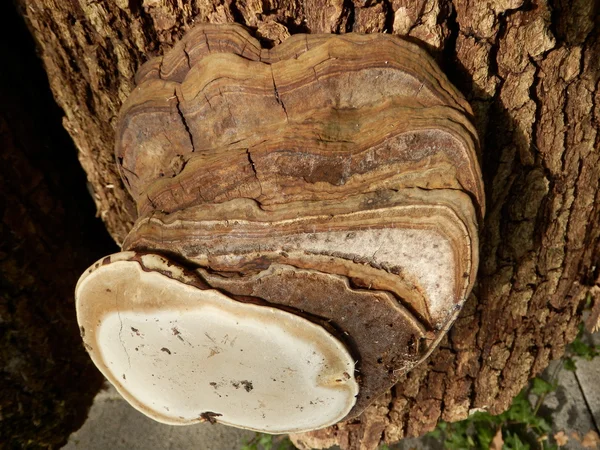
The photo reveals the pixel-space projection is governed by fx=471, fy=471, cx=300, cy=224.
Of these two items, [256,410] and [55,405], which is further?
[55,405]

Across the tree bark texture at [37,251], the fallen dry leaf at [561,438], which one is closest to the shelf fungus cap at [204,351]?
the tree bark texture at [37,251]

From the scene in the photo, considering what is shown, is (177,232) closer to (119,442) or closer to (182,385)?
(182,385)

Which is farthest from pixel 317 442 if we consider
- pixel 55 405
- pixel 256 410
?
pixel 55 405

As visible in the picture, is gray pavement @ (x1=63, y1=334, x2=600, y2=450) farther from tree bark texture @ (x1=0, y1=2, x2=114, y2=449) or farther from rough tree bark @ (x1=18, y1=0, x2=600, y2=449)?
rough tree bark @ (x1=18, y1=0, x2=600, y2=449)

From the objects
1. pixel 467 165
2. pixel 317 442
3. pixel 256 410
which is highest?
pixel 467 165

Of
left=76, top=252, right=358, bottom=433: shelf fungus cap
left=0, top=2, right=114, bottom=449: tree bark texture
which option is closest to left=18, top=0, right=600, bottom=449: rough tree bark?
left=0, top=2, right=114, bottom=449: tree bark texture

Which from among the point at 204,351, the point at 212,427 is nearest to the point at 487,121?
the point at 204,351

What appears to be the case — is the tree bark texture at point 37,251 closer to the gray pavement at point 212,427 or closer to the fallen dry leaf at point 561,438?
the gray pavement at point 212,427
